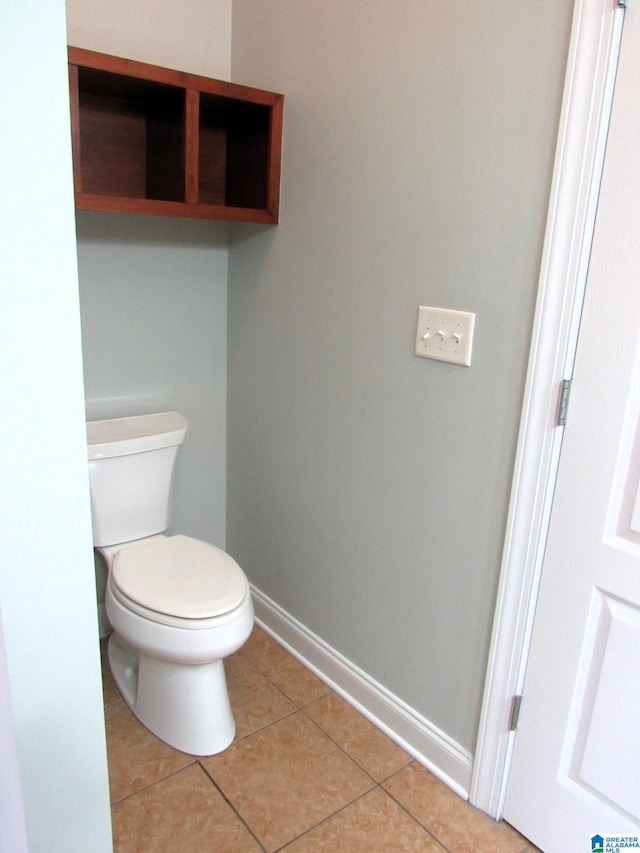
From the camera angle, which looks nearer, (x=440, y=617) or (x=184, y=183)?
(x=440, y=617)

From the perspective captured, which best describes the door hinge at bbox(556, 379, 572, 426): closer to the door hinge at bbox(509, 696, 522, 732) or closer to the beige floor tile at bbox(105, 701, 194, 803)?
the door hinge at bbox(509, 696, 522, 732)

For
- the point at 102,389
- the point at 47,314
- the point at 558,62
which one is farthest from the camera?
the point at 102,389

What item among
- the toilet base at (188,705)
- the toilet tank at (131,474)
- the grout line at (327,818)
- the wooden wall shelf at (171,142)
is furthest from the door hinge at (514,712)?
the wooden wall shelf at (171,142)

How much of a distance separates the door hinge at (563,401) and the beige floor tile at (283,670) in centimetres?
120

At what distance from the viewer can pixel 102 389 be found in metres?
2.06

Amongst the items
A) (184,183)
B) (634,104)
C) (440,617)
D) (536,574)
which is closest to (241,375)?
(184,183)

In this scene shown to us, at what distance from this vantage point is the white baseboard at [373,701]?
5.50 feet

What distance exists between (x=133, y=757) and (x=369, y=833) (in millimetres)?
654

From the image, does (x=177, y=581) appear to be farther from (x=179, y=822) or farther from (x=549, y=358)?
(x=549, y=358)

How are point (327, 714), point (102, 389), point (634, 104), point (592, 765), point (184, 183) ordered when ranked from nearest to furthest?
point (634, 104)
point (592, 765)
point (184, 183)
point (327, 714)
point (102, 389)

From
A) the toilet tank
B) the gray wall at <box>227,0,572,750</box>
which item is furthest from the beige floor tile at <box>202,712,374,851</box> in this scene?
the toilet tank

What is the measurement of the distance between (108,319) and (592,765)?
5.73 feet

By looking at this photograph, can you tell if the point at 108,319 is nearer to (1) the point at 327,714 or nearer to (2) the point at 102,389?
(2) the point at 102,389

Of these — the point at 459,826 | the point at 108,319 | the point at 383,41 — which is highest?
the point at 383,41
